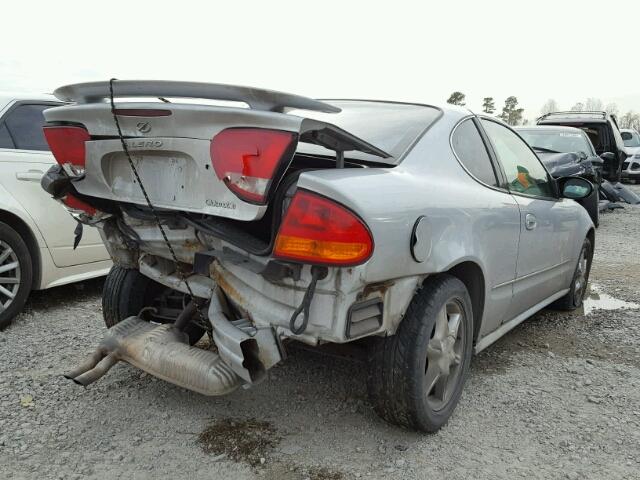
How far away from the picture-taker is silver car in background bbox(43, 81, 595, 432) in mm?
2078

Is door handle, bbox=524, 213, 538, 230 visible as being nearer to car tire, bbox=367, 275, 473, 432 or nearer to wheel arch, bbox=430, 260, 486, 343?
wheel arch, bbox=430, 260, 486, 343

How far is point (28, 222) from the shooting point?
399 cm

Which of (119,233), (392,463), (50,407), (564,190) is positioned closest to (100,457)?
(50,407)

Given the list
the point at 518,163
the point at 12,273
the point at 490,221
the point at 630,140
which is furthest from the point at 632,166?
the point at 12,273

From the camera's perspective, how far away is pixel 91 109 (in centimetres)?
240

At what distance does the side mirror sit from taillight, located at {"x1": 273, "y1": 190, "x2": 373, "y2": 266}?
2.59 meters

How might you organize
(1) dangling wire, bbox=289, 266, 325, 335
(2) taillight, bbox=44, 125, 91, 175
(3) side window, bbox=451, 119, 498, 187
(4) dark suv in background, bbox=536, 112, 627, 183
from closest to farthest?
1. (1) dangling wire, bbox=289, 266, 325, 335
2. (2) taillight, bbox=44, 125, 91, 175
3. (3) side window, bbox=451, 119, 498, 187
4. (4) dark suv in background, bbox=536, 112, 627, 183

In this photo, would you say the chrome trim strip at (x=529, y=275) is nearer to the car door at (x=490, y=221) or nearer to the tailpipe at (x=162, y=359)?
the car door at (x=490, y=221)

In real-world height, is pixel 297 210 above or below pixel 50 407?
above

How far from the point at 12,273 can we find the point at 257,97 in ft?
9.04

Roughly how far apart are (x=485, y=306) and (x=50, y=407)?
7.42ft

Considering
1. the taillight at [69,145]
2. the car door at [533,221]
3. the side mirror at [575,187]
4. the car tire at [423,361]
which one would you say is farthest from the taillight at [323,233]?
the side mirror at [575,187]

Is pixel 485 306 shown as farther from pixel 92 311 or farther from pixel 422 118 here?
pixel 92 311

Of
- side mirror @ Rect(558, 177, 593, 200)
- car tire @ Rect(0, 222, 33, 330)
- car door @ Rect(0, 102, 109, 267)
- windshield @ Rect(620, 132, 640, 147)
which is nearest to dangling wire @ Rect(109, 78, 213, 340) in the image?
car tire @ Rect(0, 222, 33, 330)
